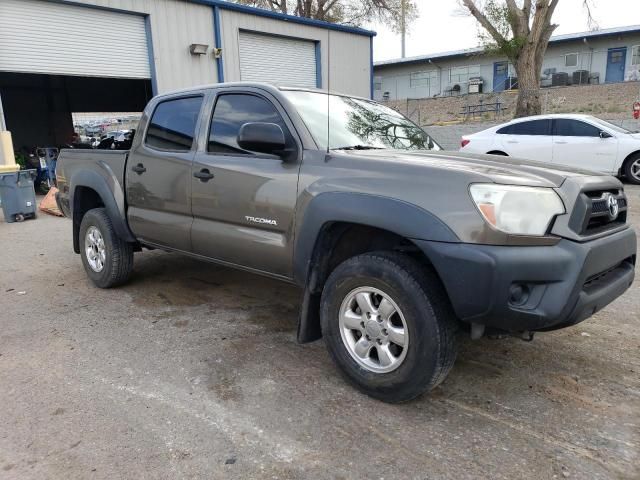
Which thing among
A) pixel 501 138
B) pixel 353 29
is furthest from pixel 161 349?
pixel 353 29

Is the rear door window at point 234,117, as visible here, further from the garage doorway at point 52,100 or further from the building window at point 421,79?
the building window at point 421,79

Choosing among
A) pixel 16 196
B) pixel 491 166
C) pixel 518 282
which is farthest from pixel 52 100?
pixel 518 282

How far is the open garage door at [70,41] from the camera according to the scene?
11570 mm

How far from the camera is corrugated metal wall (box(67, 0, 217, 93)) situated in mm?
13383

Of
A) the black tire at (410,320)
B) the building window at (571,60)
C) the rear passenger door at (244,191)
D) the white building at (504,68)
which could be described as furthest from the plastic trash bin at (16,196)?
the building window at (571,60)

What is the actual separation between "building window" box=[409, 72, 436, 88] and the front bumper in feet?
117

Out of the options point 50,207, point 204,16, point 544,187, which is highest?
point 204,16

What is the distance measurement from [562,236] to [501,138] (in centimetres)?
999

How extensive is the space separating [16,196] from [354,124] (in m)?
8.43

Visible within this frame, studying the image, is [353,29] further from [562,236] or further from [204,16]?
[562,236]

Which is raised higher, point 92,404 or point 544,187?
point 544,187

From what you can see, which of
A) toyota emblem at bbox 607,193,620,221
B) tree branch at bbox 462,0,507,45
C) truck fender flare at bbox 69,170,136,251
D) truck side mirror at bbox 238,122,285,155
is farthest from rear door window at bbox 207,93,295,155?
tree branch at bbox 462,0,507,45

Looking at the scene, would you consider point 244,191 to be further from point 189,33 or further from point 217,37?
point 217,37

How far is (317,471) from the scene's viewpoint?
2.43 meters
